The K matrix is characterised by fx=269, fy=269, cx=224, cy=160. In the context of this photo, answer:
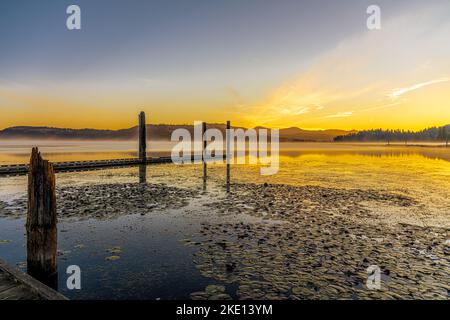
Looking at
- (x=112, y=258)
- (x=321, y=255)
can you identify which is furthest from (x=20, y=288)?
(x=321, y=255)

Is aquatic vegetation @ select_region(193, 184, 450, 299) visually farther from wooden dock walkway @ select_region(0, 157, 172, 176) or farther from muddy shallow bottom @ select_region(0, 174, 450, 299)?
wooden dock walkway @ select_region(0, 157, 172, 176)

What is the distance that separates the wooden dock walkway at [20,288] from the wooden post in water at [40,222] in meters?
1.08

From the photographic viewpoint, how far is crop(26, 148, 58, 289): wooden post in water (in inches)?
286

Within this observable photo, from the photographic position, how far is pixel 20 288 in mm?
5707

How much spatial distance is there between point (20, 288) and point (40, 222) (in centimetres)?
199

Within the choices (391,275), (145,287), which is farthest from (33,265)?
(391,275)

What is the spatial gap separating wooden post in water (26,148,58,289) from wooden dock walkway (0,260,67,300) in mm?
1083

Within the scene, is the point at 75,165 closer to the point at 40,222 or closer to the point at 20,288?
the point at 40,222

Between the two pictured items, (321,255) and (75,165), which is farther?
(75,165)

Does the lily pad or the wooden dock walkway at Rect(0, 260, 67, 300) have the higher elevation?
the wooden dock walkway at Rect(0, 260, 67, 300)

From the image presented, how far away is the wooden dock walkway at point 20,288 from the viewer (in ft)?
17.7

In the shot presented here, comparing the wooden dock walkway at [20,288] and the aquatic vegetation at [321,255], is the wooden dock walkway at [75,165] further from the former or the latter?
the wooden dock walkway at [20,288]

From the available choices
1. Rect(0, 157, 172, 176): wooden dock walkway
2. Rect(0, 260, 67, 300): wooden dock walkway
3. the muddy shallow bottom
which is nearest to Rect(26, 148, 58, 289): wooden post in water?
the muddy shallow bottom

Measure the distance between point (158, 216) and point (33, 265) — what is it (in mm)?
6430
